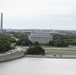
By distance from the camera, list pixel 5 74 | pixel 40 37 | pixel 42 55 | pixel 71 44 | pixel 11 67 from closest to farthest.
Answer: pixel 5 74, pixel 11 67, pixel 42 55, pixel 71 44, pixel 40 37

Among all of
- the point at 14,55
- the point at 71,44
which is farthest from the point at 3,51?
the point at 71,44

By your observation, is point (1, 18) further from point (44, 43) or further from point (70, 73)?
point (70, 73)

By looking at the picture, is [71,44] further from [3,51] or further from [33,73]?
[33,73]

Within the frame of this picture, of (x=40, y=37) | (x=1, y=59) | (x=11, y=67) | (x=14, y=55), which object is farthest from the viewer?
(x=40, y=37)

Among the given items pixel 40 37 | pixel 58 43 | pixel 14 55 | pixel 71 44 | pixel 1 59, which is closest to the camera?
pixel 1 59

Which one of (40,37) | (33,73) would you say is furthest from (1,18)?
(33,73)

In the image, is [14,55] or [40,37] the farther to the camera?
[40,37]

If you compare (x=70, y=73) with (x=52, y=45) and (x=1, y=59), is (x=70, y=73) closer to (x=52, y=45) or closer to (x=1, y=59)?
(x=1, y=59)

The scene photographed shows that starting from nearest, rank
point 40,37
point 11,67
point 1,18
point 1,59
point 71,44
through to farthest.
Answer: point 11,67
point 1,59
point 71,44
point 40,37
point 1,18
